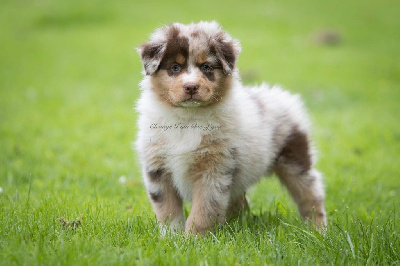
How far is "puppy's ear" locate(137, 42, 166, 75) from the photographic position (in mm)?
3645

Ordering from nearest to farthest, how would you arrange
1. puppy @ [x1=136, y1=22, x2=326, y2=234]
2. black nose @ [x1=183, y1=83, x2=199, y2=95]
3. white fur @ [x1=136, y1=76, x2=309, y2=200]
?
1. black nose @ [x1=183, y1=83, x2=199, y2=95]
2. puppy @ [x1=136, y1=22, x2=326, y2=234]
3. white fur @ [x1=136, y1=76, x2=309, y2=200]

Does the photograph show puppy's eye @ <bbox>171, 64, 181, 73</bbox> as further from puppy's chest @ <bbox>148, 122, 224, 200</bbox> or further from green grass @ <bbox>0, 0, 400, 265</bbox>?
green grass @ <bbox>0, 0, 400, 265</bbox>

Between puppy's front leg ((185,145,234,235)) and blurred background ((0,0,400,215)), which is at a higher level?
puppy's front leg ((185,145,234,235))

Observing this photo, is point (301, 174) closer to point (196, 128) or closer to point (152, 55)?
point (196, 128)

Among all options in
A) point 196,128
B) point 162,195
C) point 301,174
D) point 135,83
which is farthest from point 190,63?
point 135,83

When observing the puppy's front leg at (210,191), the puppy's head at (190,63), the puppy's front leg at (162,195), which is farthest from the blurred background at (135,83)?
the puppy's head at (190,63)

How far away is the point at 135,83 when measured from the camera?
11.7 metres

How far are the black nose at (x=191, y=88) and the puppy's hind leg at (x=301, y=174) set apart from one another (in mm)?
1261

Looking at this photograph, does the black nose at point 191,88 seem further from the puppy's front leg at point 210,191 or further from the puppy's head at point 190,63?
the puppy's front leg at point 210,191

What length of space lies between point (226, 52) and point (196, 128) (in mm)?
640

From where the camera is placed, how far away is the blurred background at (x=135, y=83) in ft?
17.7

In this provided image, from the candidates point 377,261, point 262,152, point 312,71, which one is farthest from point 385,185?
point 312,71

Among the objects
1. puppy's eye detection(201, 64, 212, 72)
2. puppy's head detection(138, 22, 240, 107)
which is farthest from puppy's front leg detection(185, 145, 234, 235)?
puppy's eye detection(201, 64, 212, 72)

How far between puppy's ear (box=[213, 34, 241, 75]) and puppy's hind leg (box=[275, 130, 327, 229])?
104 centimetres
